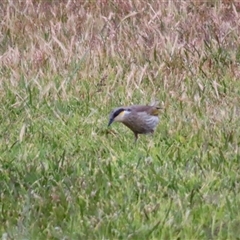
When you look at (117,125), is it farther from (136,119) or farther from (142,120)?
(142,120)

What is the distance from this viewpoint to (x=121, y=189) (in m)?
4.86

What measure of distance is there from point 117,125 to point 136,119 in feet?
1.24

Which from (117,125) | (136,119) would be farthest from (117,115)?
(117,125)

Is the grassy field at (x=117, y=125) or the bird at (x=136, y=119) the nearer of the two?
the grassy field at (x=117, y=125)

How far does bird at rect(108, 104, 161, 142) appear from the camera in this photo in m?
5.96

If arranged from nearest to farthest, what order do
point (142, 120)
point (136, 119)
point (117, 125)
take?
point (142, 120) < point (136, 119) < point (117, 125)

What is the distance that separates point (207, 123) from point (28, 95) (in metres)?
1.40

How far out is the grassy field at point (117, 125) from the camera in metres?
4.50

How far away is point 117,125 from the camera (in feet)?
20.8

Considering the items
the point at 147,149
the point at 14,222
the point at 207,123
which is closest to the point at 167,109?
the point at 207,123

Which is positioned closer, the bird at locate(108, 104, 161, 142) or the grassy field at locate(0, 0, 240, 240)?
the grassy field at locate(0, 0, 240, 240)

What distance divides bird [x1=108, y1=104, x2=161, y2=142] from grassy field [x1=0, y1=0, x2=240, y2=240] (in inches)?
2.7

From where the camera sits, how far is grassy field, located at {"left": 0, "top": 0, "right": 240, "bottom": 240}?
14.8 feet

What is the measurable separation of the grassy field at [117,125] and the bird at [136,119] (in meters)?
0.07
